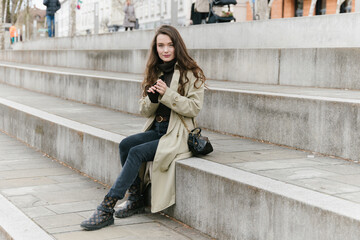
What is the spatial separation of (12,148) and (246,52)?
384 cm

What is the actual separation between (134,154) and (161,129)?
431mm

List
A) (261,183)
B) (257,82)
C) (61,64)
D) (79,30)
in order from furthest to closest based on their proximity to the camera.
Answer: (79,30) → (61,64) → (257,82) → (261,183)

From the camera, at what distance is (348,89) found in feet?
23.5

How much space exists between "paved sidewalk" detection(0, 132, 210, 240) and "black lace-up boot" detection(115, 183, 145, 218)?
6 cm

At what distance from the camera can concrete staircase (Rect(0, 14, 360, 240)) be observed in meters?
3.75

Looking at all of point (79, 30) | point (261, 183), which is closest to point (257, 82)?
point (261, 183)

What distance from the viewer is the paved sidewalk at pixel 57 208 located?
4.43 m

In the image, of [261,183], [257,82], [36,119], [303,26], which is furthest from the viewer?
[303,26]

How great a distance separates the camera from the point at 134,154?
4.80 metres

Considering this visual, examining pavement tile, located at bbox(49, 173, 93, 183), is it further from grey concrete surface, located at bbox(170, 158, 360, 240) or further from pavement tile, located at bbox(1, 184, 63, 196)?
grey concrete surface, located at bbox(170, 158, 360, 240)

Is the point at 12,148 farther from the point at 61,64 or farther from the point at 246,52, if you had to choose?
the point at 61,64

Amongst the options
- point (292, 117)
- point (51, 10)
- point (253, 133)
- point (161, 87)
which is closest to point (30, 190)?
point (161, 87)

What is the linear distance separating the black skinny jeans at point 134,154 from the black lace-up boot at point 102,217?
0.07 m

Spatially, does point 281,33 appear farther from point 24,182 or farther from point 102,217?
point 102,217
